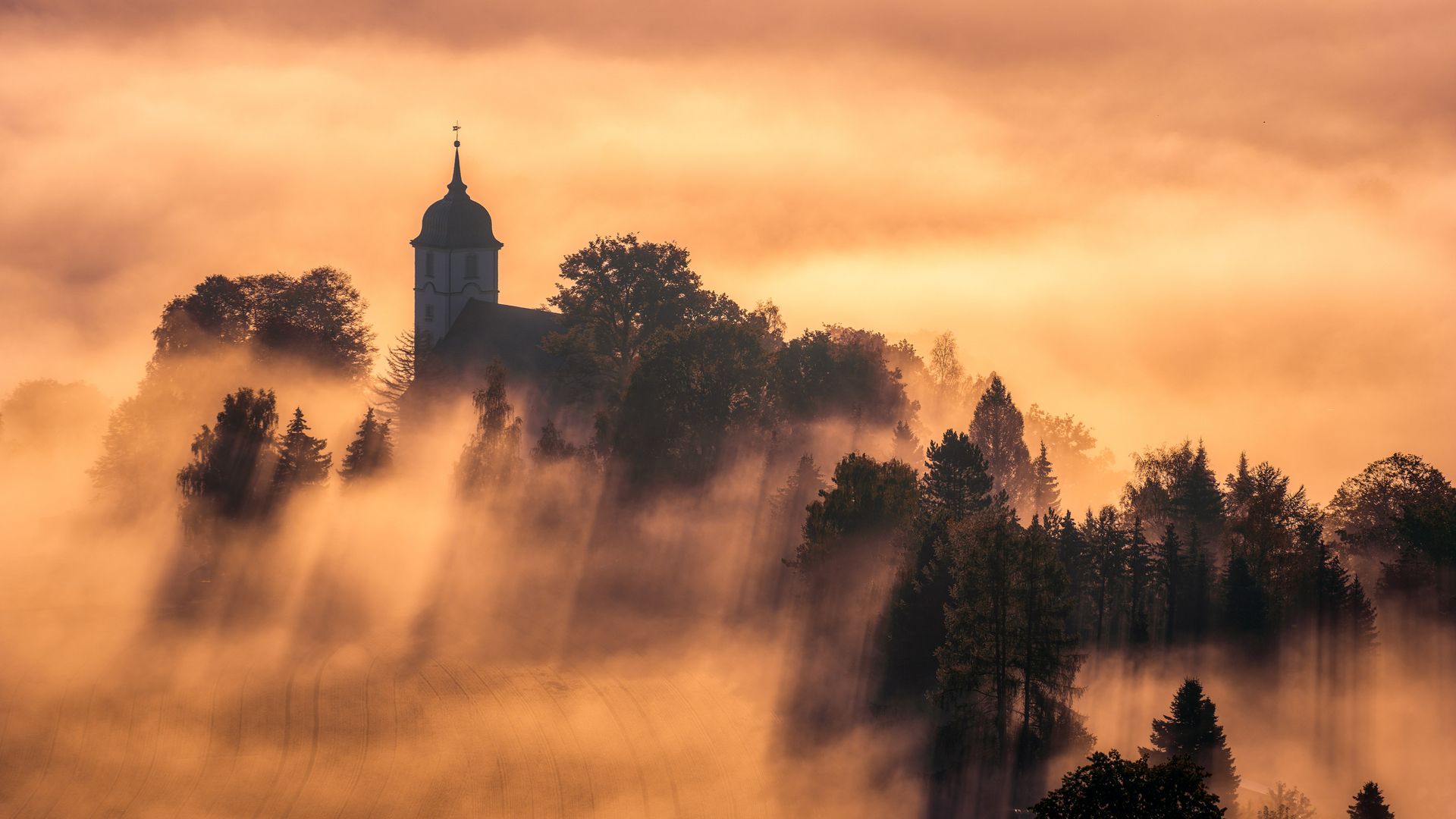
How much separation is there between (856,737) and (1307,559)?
1108 inches

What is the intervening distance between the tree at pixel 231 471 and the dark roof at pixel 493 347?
28983mm

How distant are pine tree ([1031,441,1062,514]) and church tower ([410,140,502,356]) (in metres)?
43.0

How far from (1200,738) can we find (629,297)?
59127 mm

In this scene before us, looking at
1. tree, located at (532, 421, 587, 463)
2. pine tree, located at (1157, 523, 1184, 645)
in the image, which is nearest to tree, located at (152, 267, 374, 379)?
tree, located at (532, 421, 587, 463)

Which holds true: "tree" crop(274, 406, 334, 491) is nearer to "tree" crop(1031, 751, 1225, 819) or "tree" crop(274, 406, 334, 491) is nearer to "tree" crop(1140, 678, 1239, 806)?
"tree" crop(1140, 678, 1239, 806)

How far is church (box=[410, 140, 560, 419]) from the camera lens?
108m

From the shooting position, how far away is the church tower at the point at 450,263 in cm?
11562

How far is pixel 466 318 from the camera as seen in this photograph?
113312mm

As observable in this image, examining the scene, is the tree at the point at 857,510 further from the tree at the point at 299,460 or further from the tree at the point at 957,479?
the tree at the point at 299,460

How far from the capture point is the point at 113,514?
310 ft

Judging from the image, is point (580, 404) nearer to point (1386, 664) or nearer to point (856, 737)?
point (856, 737)

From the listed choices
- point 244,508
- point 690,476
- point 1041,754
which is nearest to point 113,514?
point 244,508

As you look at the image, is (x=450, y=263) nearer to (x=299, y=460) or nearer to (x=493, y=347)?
(x=493, y=347)

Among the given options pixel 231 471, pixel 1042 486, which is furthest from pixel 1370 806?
pixel 1042 486
